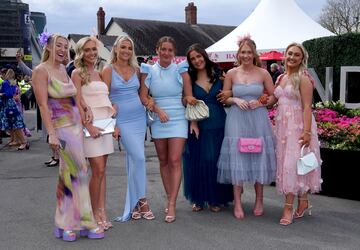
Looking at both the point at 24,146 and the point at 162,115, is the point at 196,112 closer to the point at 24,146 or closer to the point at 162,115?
the point at 162,115

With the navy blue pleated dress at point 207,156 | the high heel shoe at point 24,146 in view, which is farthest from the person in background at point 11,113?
the navy blue pleated dress at point 207,156

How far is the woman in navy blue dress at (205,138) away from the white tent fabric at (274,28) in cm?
1219

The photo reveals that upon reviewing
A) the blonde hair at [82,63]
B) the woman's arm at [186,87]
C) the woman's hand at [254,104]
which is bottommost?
the woman's hand at [254,104]

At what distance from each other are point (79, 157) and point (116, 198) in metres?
1.92

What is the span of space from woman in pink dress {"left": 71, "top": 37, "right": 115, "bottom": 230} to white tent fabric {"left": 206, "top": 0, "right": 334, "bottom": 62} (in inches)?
512

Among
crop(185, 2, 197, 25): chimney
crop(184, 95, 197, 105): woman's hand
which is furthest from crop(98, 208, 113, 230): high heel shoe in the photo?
crop(185, 2, 197, 25): chimney

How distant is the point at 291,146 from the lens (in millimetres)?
4836

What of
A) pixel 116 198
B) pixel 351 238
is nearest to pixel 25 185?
pixel 116 198

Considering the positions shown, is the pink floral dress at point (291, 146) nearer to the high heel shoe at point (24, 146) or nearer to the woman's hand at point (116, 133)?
the woman's hand at point (116, 133)

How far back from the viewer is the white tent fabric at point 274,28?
56.3 feet

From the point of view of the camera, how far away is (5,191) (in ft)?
21.9

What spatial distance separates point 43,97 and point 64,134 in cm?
38

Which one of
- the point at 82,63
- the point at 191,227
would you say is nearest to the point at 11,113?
the point at 82,63

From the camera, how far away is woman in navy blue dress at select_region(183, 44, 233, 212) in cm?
516
